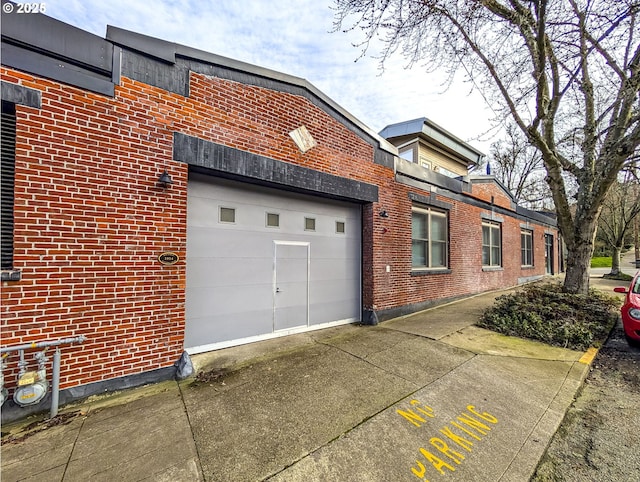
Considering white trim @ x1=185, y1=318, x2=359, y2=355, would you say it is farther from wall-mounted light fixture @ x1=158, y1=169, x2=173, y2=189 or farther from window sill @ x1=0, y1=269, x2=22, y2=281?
wall-mounted light fixture @ x1=158, y1=169, x2=173, y2=189

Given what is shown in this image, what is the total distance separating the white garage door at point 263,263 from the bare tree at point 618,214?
19.0 meters

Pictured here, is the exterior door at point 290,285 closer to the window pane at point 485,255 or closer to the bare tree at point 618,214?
the window pane at point 485,255

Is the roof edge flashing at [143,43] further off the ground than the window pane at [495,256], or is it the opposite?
the roof edge flashing at [143,43]

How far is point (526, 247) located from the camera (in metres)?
14.3

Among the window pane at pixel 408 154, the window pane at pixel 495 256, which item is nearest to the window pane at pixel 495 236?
the window pane at pixel 495 256

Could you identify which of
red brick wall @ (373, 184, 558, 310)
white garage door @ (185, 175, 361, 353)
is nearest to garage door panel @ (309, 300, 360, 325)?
white garage door @ (185, 175, 361, 353)

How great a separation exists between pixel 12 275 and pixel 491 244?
13090 millimetres

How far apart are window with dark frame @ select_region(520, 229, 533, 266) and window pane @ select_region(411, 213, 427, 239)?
8.72m

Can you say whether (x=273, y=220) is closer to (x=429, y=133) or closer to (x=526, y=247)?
(x=429, y=133)

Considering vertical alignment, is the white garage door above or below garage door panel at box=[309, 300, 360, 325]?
above

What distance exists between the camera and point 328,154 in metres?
5.87

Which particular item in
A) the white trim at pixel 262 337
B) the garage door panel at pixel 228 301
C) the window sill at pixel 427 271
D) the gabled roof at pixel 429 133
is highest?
the gabled roof at pixel 429 133

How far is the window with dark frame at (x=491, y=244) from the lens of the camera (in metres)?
10.9

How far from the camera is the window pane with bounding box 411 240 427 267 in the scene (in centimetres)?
788
